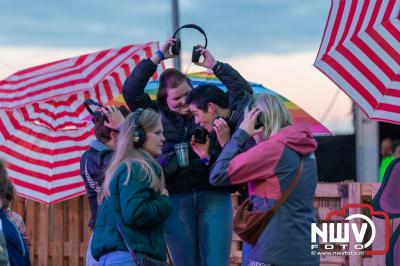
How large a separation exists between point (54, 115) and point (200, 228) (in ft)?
12.8

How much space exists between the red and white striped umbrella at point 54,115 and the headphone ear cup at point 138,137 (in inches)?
157

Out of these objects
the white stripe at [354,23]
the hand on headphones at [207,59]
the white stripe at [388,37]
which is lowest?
the hand on headphones at [207,59]

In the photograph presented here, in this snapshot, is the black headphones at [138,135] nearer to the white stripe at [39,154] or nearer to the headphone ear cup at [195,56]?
the headphone ear cup at [195,56]

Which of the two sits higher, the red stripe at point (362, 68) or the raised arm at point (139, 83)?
the red stripe at point (362, 68)

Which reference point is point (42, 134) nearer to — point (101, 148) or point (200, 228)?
point (101, 148)

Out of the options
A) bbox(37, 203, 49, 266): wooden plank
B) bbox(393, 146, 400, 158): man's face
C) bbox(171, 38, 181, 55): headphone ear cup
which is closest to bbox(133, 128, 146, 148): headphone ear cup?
bbox(171, 38, 181, 55): headphone ear cup

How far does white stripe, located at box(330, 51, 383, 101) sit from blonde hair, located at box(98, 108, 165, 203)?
2.14 meters

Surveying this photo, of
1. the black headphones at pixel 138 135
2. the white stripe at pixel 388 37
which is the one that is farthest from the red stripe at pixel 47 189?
the black headphones at pixel 138 135

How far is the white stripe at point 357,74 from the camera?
23.8ft

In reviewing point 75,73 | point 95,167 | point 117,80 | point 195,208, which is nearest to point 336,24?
point 195,208

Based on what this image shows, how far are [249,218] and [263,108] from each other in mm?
634

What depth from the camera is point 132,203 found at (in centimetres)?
536

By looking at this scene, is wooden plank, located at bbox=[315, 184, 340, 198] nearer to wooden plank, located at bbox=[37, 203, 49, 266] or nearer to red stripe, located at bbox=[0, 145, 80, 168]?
red stripe, located at bbox=[0, 145, 80, 168]

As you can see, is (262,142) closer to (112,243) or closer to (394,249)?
(112,243)
